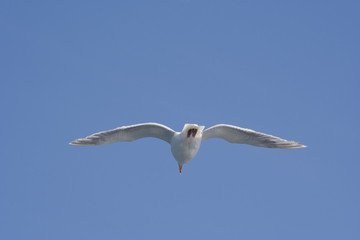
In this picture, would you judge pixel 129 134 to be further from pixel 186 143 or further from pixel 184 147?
pixel 186 143

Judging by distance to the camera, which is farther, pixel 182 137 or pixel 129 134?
pixel 129 134

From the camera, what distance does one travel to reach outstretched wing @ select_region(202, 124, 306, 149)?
33125mm

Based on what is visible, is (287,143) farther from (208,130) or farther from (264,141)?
(208,130)

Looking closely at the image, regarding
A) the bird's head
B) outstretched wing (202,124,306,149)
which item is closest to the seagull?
outstretched wing (202,124,306,149)

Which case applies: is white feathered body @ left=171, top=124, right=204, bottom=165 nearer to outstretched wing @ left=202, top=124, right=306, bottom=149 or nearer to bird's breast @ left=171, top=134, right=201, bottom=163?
bird's breast @ left=171, top=134, right=201, bottom=163

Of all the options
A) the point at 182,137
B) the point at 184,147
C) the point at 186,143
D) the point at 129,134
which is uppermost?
the point at 129,134

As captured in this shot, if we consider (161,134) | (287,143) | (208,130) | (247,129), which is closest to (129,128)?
(161,134)

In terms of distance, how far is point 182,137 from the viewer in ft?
105

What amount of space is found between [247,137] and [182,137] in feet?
12.7

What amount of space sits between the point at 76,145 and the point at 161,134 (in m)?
4.77

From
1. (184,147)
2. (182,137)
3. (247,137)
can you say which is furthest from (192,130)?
(247,137)

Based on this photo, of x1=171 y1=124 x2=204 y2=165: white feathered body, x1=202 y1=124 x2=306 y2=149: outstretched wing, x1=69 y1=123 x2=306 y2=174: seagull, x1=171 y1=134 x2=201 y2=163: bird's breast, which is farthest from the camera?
x1=202 y1=124 x2=306 y2=149: outstretched wing

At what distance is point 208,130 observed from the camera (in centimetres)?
3294

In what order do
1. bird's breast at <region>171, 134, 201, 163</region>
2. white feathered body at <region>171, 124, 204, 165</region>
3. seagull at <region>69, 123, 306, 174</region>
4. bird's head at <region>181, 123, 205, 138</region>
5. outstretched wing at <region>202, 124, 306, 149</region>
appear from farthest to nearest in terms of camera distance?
1. outstretched wing at <region>202, 124, 306, 149</region>
2. seagull at <region>69, 123, 306, 174</region>
3. bird's breast at <region>171, 134, 201, 163</region>
4. white feathered body at <region>171, 124, 204, 165</region>
5. bird's head at <region>181, 123, 205, 138</region>
